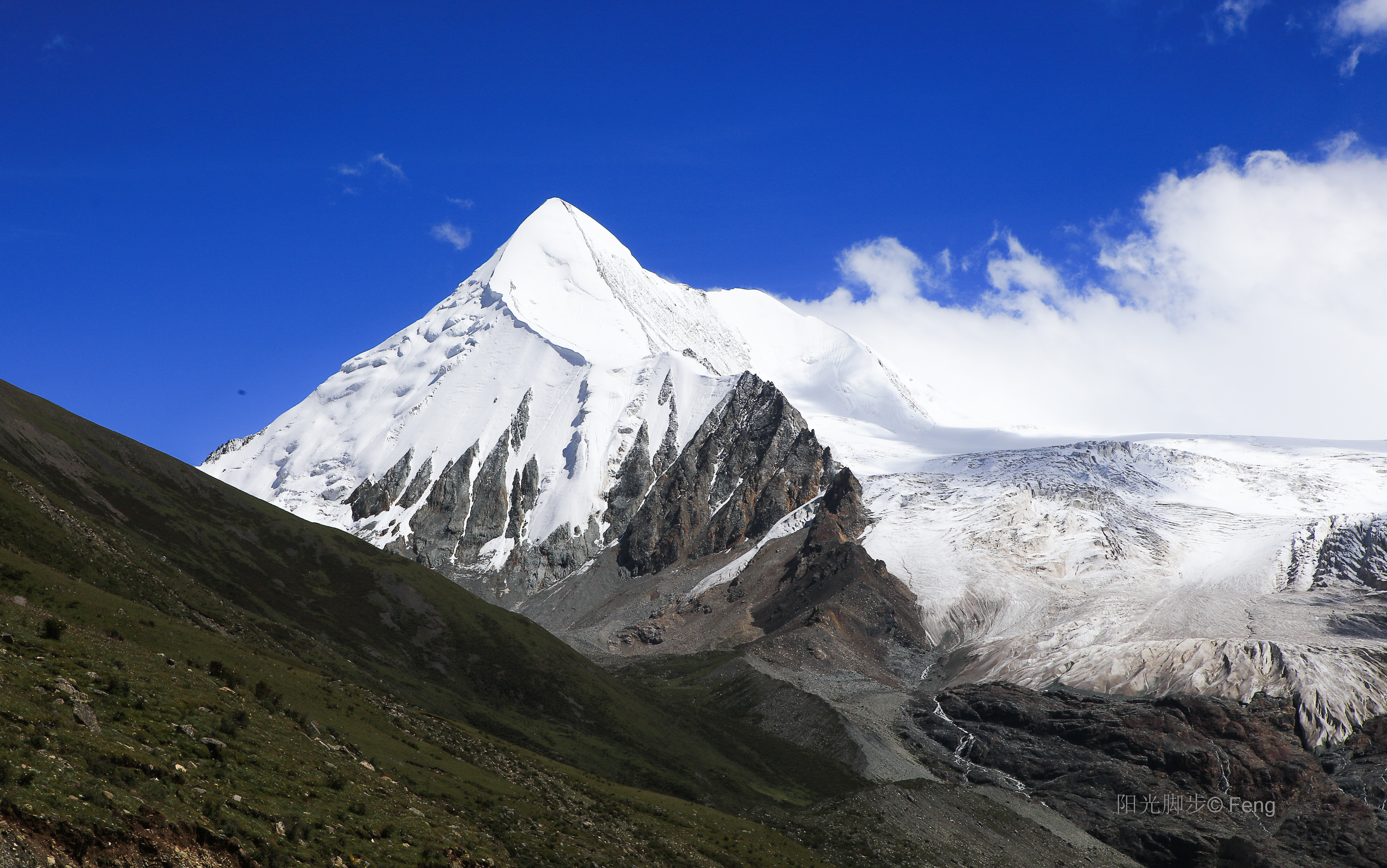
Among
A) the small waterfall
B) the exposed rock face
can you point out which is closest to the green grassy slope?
the small waterfall

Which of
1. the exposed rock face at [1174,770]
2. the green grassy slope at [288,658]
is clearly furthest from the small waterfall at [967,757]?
the green grassy slope at [288,658]

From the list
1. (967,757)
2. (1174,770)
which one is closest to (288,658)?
(967,757)

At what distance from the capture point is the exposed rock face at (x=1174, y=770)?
13125 centimetres

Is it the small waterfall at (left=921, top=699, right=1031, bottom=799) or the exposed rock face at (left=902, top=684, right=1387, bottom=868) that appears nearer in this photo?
the exposed rock face at (left=902, top=684, right=1387, bottom=868)

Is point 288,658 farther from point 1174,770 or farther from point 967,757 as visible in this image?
point 1174,770

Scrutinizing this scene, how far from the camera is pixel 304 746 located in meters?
39.4

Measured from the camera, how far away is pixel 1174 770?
157250 millimetres

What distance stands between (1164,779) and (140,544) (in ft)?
513

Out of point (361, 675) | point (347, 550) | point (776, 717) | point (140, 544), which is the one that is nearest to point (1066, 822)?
point (776, 717)

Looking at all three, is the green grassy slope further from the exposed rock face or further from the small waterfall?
the exposed rock face

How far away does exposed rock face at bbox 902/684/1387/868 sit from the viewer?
13125 centimetres

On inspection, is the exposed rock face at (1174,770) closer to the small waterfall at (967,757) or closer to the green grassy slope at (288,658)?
the small waterfall at (967,757)

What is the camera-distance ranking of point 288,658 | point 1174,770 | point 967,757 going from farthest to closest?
point 967,757 < point 1174,770 < point 288,658

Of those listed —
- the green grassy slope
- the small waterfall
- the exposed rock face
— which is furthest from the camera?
the small waterfall
